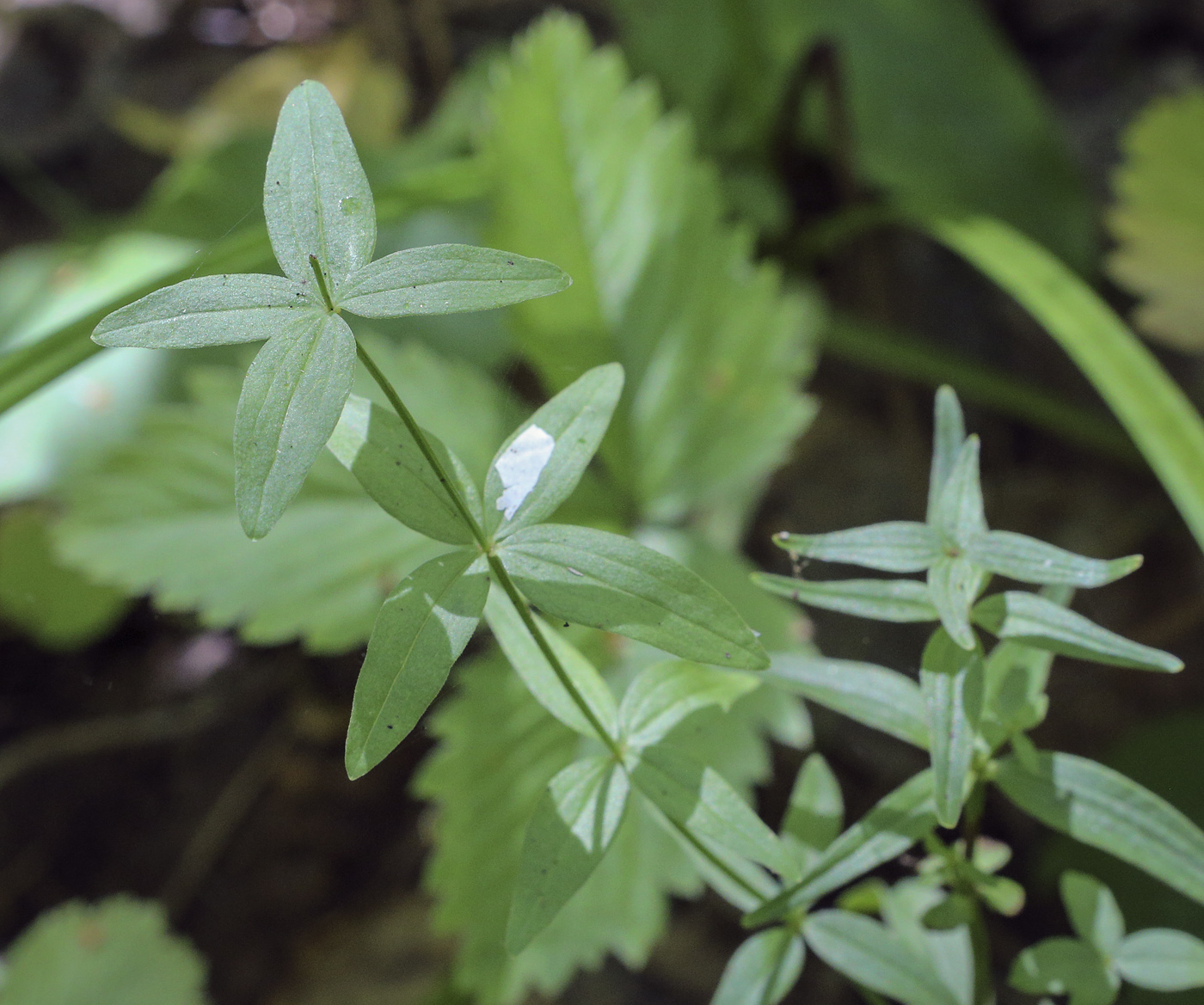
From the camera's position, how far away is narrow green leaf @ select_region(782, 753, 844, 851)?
0.54m

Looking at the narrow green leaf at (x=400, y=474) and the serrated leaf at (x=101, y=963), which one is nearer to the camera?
the narrow green leaf at (x=400, y=474)

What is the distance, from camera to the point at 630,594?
0.41 metres

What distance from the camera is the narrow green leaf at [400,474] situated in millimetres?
427

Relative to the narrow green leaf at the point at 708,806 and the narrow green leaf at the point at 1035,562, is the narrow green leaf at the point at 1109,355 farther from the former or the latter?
the narrow green leaf at the point at 708,806

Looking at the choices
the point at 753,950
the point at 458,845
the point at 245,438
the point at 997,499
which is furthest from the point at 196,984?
the point at 997,499

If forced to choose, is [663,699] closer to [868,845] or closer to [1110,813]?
[868,845]

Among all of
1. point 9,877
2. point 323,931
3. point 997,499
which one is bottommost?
point 323,931

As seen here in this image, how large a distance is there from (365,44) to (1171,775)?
71.1 inches

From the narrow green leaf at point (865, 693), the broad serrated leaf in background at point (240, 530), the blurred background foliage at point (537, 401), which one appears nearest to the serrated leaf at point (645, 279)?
A: the blurred background foliage at point (537, 401)

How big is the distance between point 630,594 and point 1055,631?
0.20 meters

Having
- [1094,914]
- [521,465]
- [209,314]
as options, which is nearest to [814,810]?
[1094,914]

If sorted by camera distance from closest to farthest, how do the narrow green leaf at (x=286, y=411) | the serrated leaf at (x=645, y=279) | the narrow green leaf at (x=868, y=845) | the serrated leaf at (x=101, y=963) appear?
1. the narrow green leaf at (x=286, y=411)
2. the narrow green leaf at (x=868, y=845)
3. the serrated leaf at (x=645, y=279)
4. the serrated leaf at (x=101, y=963)

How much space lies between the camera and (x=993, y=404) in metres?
1.39

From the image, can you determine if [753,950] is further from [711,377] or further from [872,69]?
[872,69]
